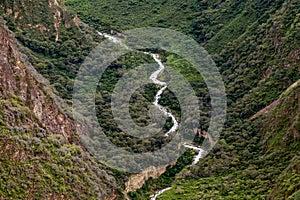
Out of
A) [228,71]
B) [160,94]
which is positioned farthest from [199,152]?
[228,71]

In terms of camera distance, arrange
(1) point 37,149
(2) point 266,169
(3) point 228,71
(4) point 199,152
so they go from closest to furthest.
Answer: (1) point 37,149 → (2) point 266,169 → (4) point 199,152 → (3) point 228,71

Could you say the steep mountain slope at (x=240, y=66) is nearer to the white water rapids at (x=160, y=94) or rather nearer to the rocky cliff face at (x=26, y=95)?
the white water rapids at (x=160, y=94)

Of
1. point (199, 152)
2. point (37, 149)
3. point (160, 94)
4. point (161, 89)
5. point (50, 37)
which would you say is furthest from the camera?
point (50, 37)


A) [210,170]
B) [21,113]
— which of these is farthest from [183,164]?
[21,113]

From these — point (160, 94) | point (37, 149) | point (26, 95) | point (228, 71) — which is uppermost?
point (26, 95)

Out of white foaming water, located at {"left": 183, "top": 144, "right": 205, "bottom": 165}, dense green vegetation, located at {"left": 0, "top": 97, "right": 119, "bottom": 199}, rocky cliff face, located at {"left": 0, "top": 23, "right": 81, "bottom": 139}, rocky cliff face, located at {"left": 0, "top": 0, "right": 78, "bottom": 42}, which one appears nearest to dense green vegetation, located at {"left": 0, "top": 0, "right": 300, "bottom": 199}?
rocky cliff face, located at {"left": 0, "top": 0, "right": 78, "bottom": 42}

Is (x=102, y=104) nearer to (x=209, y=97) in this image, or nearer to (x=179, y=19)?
(x=209, y=97)

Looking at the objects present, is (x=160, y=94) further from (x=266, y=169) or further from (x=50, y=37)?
(x=266, y=169)

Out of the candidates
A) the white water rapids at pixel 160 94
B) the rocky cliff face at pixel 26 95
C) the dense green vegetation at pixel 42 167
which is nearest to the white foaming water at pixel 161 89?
the white water rapids at pixel 160 94
